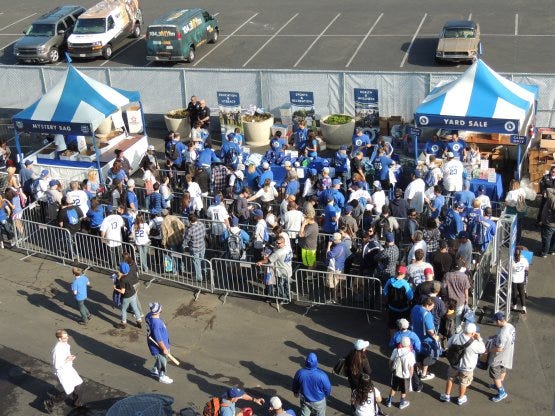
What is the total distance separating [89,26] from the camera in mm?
31234

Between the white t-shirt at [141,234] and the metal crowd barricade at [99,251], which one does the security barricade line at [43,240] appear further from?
the white t-shirt at [141,234]

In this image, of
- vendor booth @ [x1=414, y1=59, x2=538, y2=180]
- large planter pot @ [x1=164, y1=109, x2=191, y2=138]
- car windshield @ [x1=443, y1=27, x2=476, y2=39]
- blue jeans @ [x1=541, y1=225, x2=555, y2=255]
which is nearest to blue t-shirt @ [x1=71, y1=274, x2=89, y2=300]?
vendor booth @ [x1=414, y1=59, x2=538, y2=180]

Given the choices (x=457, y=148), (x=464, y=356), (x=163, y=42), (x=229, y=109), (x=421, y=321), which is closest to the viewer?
(x=464, y=356)

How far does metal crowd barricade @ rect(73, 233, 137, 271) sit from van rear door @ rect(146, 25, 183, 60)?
47.6 ft

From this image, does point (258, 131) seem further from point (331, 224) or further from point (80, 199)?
point (331, 224)

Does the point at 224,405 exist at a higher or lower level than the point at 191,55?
lower

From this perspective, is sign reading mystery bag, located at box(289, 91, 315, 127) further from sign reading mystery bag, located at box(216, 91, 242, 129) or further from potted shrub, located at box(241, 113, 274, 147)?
sign reading mystery bag, located at box(216, 91, 242, 129)

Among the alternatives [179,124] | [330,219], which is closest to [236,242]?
[330,219]

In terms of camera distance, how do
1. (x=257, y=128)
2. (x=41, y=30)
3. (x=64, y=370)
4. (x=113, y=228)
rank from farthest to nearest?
(x=41, y=30) → (x=257, y=128) → (x=113, y=228) → (x=64, y=370)

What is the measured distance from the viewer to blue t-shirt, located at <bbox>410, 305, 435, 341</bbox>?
11.7 meters

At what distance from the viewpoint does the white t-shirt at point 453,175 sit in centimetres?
1642

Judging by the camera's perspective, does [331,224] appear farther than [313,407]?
Yes

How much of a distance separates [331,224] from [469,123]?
171 inches

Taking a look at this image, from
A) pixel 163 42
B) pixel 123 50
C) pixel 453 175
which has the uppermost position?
pixel 163 42
